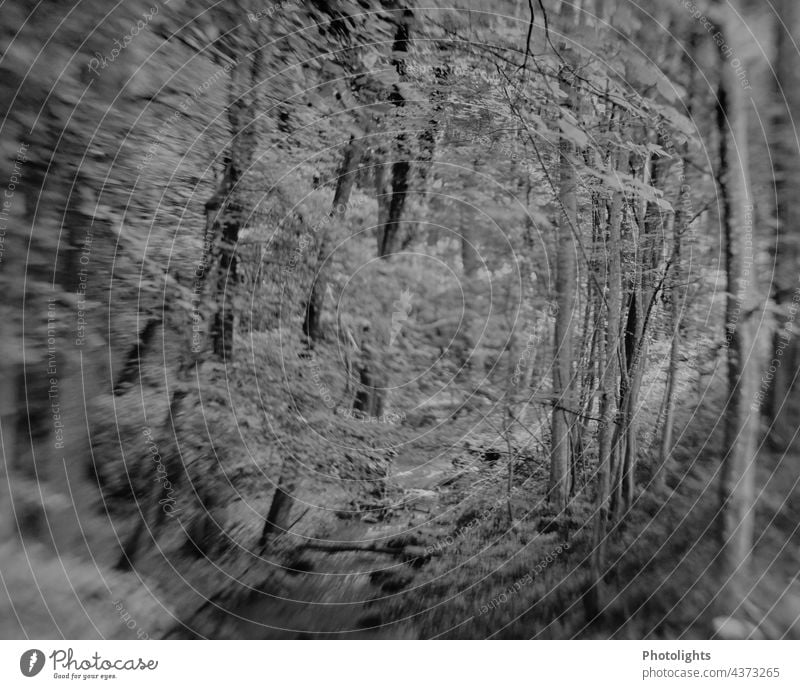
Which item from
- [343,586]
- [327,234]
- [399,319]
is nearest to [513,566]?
[343,586]

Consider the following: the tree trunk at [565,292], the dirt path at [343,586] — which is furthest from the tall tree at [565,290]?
the dirt path at [343,586]

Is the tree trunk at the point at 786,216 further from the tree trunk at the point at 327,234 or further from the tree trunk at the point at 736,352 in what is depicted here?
the tree trunk at the point at 327,234

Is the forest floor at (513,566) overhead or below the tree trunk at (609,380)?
below

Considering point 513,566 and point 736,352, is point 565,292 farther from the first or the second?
point 513,566

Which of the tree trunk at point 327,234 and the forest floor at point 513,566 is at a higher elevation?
the tree trunk at point 327,234

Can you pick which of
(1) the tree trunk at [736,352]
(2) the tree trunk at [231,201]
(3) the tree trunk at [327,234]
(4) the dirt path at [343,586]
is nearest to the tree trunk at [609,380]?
(1) the tree trunk at [736,352]

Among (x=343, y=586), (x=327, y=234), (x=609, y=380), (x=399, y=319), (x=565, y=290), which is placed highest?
(x=327, y=234)

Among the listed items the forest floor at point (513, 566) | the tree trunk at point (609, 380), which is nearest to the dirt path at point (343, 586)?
the forest floor at point (513, 566)

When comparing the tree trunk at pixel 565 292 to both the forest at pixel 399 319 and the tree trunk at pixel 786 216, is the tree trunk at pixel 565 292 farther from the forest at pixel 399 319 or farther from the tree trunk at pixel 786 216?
the tree trunk at pixel 786 216

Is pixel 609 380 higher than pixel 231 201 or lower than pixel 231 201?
lower

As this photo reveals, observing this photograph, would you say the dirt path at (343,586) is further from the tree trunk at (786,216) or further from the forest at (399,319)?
the tree trunk at (786,216)
